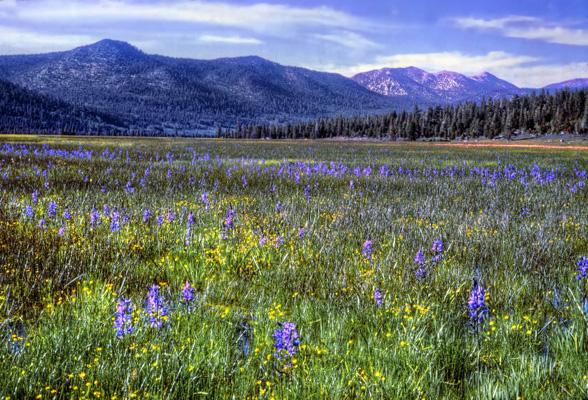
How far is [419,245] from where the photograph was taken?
5512 millimetres

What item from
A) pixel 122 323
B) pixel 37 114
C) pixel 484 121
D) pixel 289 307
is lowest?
pixel 289 307

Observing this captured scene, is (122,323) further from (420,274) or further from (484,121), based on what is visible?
(484,121)

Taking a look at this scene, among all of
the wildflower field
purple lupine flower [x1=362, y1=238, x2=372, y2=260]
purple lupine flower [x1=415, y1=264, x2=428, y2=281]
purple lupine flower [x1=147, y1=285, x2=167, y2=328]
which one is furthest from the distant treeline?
purple lupine flower [x1=147, y1=285, x2=167, y2=328]

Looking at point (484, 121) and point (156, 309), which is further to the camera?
point (484, 121)

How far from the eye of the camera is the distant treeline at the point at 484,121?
107644 mm

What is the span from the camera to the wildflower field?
2.38 metres

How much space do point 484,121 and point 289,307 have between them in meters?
134

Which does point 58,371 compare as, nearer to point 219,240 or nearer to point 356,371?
point 356,371

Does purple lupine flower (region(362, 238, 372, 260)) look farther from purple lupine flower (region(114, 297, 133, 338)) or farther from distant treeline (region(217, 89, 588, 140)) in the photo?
distant treeline (region(217, 89, 588, 140))

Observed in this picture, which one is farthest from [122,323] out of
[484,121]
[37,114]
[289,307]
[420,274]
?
[37,114]

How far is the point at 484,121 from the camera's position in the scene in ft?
394

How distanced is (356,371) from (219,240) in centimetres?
319

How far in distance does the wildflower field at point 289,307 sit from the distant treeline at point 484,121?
110 meters

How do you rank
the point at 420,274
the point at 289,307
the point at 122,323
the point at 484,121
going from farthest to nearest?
the point at 484,121
the point at 420,274
the point at 289,307
the point at 122,323
